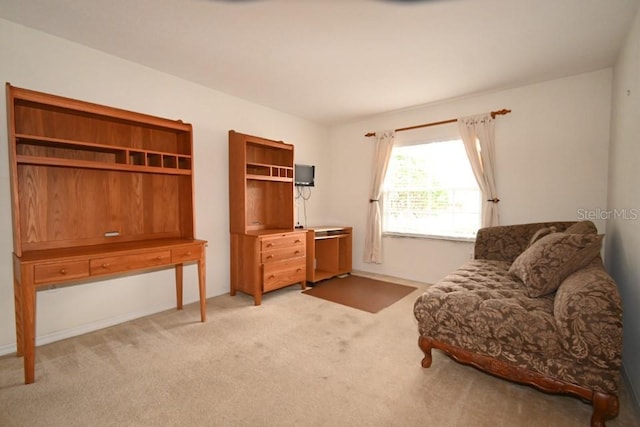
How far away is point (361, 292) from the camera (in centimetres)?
368

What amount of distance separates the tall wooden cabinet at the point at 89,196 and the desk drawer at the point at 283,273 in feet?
2.61

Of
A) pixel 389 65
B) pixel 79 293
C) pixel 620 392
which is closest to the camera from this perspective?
pixel 620 392

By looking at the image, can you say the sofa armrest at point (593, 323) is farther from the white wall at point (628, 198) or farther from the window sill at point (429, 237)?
the window sill at point (429, 237)

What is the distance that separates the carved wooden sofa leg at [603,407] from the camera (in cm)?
140

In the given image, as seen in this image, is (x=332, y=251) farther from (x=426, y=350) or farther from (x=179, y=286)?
(x=426, y=350)

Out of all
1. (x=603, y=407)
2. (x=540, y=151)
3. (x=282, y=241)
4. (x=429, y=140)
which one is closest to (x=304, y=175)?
(x=282, y=241)

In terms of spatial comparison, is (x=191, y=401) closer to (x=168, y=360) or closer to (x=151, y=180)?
(x=168, y=360)

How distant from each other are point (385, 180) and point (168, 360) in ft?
11.6

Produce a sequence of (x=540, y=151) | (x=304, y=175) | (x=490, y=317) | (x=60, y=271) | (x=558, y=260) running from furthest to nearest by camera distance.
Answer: (x=304, y=175) → (x=540, y=151) → (x=60, y=271) → (x=558, y=260) → (x=490, y=317)

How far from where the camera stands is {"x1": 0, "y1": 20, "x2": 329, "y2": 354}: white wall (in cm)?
219

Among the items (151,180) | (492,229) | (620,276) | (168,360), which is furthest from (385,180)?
(168,360)

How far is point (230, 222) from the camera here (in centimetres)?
360

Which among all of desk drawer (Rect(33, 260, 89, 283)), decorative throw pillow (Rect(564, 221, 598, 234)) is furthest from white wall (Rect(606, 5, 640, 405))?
desk drawer (Rect(33, 260, 89, 283))

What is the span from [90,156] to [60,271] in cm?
107
